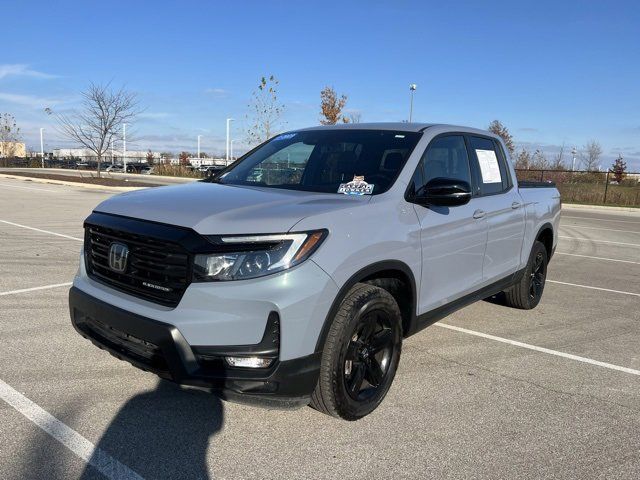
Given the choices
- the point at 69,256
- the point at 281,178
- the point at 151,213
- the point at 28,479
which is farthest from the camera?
the point at 69,256

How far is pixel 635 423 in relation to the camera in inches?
133

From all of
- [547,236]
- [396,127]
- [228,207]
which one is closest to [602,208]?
[547,236]

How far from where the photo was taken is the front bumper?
2.65 m

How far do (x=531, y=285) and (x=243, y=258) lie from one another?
4.33 metres

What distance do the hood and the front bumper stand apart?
0.53 meters

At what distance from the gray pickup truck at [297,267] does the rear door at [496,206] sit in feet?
0.32

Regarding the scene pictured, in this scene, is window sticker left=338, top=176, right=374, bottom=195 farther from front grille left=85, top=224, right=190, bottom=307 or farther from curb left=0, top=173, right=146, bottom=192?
curb left=0, top=173, right=146, bottom=192

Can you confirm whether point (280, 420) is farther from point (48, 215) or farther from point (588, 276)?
point (48, 215)

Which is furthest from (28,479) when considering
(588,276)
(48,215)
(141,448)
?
(48,215)

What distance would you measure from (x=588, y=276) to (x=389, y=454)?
655 centimetres

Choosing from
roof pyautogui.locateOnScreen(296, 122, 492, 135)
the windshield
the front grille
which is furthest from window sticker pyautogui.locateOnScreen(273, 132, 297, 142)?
the front grille

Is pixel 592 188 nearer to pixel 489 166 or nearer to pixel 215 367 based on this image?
pixel 489 166

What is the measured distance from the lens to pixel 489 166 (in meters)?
4.93

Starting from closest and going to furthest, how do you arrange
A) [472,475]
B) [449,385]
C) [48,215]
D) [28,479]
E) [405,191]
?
[28,479] < [472,475] < [405,191] < [449,385] < [48,215]
